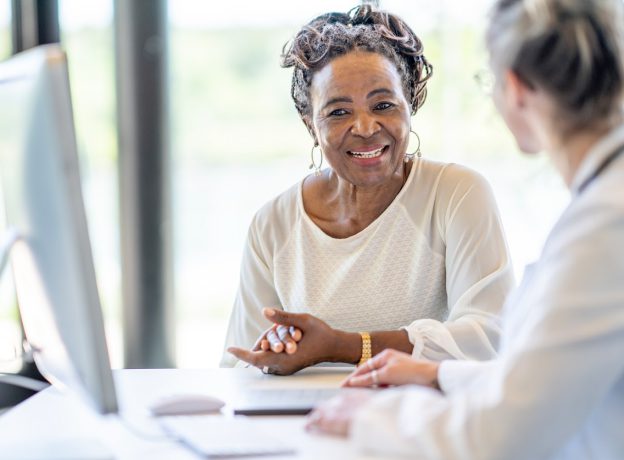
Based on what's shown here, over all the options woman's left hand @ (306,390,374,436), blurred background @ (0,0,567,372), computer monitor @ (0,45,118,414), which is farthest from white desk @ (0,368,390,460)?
blurred background @ (0,0,567,372)

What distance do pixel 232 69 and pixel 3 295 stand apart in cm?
151

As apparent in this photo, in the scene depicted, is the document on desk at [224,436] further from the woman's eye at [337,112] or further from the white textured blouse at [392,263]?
the woman's eye at [337,112]

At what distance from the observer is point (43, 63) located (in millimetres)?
1293

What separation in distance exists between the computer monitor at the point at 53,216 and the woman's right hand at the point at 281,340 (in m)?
0.65

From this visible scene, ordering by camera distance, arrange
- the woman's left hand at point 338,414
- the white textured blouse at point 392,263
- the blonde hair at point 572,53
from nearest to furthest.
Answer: the blonde hair at point 572,53 → the woman's left hand at point 338,414 → the white textured blouse at point 392,263

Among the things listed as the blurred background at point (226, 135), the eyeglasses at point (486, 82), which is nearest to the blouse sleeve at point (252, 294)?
the eyeglasses at point (486, 82)

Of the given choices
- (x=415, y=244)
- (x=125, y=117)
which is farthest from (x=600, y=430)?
(x=125, y=117)

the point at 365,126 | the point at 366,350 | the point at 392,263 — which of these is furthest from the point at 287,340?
the point at 365,126

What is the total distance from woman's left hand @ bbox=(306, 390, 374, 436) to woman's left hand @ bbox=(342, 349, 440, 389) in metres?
0.20

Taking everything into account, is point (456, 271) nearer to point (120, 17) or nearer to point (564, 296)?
point (564, 296)

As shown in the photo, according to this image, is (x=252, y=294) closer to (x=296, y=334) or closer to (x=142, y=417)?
(x=296, y=334)

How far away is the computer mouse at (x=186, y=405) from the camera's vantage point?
1.76 meters

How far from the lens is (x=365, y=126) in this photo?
252 cm

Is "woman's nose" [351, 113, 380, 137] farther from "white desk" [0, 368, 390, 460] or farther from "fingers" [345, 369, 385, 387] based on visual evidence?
"fingers" [345, 369, 385, 387]
